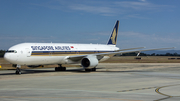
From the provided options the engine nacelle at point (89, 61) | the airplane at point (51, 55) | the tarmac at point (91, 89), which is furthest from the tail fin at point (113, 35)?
the tarmac at point (91, 89)

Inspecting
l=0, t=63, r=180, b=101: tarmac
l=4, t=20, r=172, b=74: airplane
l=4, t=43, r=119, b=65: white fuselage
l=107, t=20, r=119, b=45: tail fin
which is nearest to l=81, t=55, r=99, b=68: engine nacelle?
l=4, t=20, r=172, b=74: airplane

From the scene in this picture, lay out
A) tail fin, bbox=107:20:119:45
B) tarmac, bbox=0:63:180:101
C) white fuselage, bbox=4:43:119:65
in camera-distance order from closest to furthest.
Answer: tarmac, bbox=0:63:180:101 → white fuselage, bbox=4:43:119:65 → tail fin, bbox=107:20:119:45

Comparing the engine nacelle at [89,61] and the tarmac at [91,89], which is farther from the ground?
the engine nacelle at [89,61]

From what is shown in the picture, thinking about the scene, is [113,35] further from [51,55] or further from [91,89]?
[91,89]

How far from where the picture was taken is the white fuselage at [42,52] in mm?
26609

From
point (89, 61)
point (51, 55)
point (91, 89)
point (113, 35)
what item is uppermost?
point (113, 35)

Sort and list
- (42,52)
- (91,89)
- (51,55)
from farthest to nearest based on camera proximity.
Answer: (51,55)
(42,52)
(91,89)

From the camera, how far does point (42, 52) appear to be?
1136 inches

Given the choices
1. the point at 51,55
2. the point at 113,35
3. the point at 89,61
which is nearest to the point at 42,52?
the point at 51,55

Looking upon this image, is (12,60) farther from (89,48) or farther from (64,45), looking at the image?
(89,48)

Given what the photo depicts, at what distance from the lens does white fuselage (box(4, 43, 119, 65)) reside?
2661cm

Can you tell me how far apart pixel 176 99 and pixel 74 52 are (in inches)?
914

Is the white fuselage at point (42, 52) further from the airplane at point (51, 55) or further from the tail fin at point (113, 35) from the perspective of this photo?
the tail fin at point (113, 35)

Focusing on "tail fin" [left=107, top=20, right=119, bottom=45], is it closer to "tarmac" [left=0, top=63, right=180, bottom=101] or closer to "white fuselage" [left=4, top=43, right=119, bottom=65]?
"white fuselage" [left=4, top=43, right=119, bottom=65]
